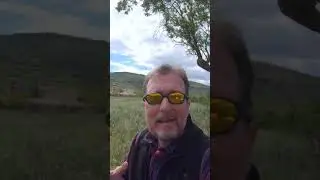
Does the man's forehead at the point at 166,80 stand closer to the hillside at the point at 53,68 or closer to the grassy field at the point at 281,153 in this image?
the grassy field at the point at 281,153

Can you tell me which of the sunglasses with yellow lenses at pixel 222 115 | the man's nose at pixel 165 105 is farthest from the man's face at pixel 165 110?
the sunglasses with yellow lenses at pixel 222 115

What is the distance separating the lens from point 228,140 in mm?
2135

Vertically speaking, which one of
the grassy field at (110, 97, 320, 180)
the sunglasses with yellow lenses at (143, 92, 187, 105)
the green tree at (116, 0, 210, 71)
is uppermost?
the green tree at (116, 0, 210, 71)

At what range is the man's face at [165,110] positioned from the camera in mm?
2170

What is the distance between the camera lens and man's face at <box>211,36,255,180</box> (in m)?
2.14

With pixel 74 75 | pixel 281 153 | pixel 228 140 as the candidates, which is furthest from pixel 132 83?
pixel 281 153

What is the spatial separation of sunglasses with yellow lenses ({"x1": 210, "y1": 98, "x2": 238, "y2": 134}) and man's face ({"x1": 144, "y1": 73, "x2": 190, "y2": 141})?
13 centimetres

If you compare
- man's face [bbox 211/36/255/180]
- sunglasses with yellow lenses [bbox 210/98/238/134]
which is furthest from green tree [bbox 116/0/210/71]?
sunglasses with yellow lenses [bbox 210/98/238/134]

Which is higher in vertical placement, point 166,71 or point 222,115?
point 166,71

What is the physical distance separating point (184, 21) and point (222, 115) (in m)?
0.50

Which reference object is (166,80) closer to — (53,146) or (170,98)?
(170,98)

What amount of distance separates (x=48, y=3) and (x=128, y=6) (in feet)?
1.33

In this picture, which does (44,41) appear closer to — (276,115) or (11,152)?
(11,152)

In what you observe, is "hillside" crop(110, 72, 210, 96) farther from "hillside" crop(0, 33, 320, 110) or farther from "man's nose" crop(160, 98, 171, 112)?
"man's nose" crop(160, 98, 171, 112)
